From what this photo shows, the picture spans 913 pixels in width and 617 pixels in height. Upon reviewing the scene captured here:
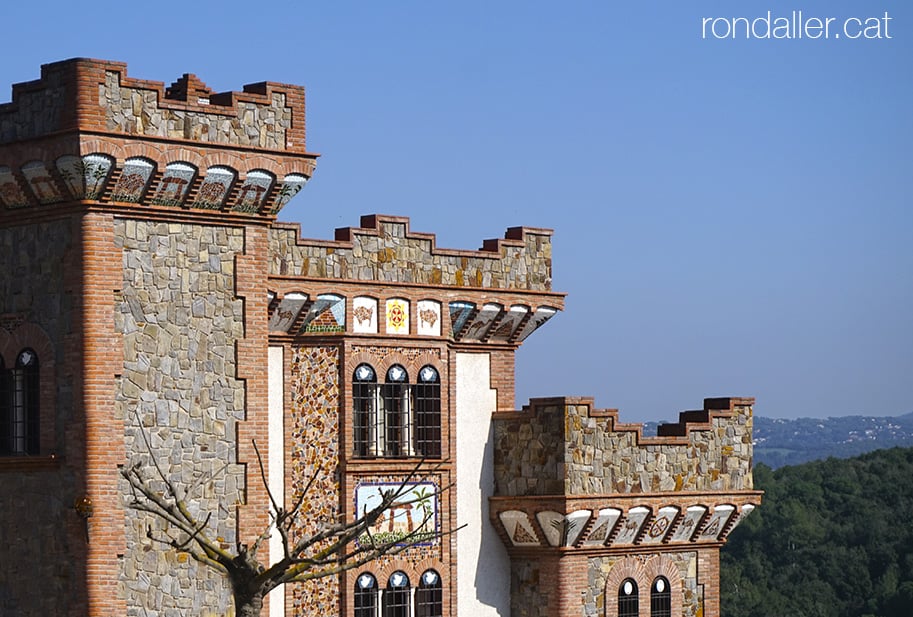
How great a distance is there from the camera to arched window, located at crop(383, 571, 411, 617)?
35969 mm

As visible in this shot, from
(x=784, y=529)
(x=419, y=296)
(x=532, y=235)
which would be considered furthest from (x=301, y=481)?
(x=784, y=529)

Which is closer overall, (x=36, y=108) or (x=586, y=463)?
(x=36, y=108)

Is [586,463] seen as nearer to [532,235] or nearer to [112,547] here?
[532,235]

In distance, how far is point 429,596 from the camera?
36656mm

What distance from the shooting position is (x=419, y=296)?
120ft

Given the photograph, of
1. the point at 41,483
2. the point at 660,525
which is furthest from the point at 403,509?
the point at 41,483

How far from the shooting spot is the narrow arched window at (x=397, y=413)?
119 feet

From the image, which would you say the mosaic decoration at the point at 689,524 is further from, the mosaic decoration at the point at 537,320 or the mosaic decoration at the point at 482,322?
the mosaic decoration at the point at 482,322

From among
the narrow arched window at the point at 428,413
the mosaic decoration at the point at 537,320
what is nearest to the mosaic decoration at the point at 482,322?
the mosaic decoration at the point at 537,320

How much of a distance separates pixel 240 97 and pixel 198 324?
350 centimetres

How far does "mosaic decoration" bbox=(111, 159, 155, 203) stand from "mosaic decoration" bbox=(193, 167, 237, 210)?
38.1 inches

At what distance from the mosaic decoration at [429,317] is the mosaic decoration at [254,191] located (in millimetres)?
6004

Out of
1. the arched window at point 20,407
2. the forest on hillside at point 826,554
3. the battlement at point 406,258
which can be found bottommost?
the forest on hillside at point 826,554

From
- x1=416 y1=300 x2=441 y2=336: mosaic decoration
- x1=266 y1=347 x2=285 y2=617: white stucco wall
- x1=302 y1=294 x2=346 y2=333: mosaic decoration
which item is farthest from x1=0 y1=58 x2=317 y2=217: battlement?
x1=416 y1=300 x2=441 y2=336: mosaic decoration
